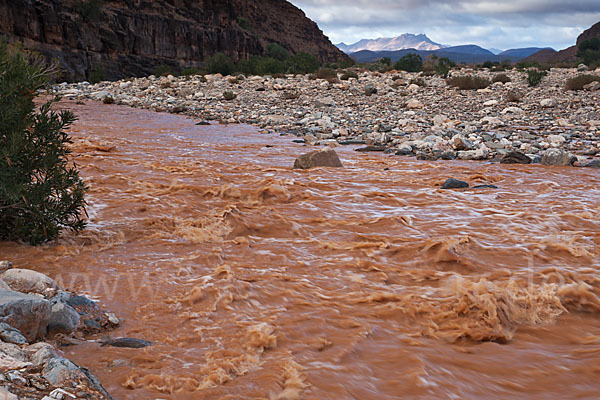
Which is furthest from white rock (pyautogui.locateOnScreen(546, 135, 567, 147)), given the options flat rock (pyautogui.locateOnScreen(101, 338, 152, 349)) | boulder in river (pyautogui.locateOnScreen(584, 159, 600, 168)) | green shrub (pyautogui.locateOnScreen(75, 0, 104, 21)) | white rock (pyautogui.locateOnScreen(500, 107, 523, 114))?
green shrub (pyautogui.locateOnScreen(75, 0, 104, 21))

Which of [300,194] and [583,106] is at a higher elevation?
[583,106]

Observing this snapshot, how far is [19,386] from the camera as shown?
1774 mm

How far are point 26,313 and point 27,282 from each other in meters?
0.76

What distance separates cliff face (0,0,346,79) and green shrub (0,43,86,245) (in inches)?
898

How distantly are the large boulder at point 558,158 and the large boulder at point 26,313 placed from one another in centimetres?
849

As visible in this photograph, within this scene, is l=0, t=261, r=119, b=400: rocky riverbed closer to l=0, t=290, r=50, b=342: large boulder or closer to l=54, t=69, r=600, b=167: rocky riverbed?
l=0, t=290, r=50, b=342: large boulder

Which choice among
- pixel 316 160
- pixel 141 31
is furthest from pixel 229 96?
pixel 141 31

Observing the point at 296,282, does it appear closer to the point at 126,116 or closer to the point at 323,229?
the point at 323,229

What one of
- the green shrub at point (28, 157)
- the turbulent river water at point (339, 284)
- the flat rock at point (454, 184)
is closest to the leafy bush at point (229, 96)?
the turbulent river water at point (339, 284)

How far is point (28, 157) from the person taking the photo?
4.00 m

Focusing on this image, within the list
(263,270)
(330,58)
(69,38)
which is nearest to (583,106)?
(263,270)

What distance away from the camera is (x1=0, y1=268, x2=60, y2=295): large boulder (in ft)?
10.4

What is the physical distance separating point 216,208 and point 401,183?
3.04m

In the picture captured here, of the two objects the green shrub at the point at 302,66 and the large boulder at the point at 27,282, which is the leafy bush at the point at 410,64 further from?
the large boulder at the point at 27,282
